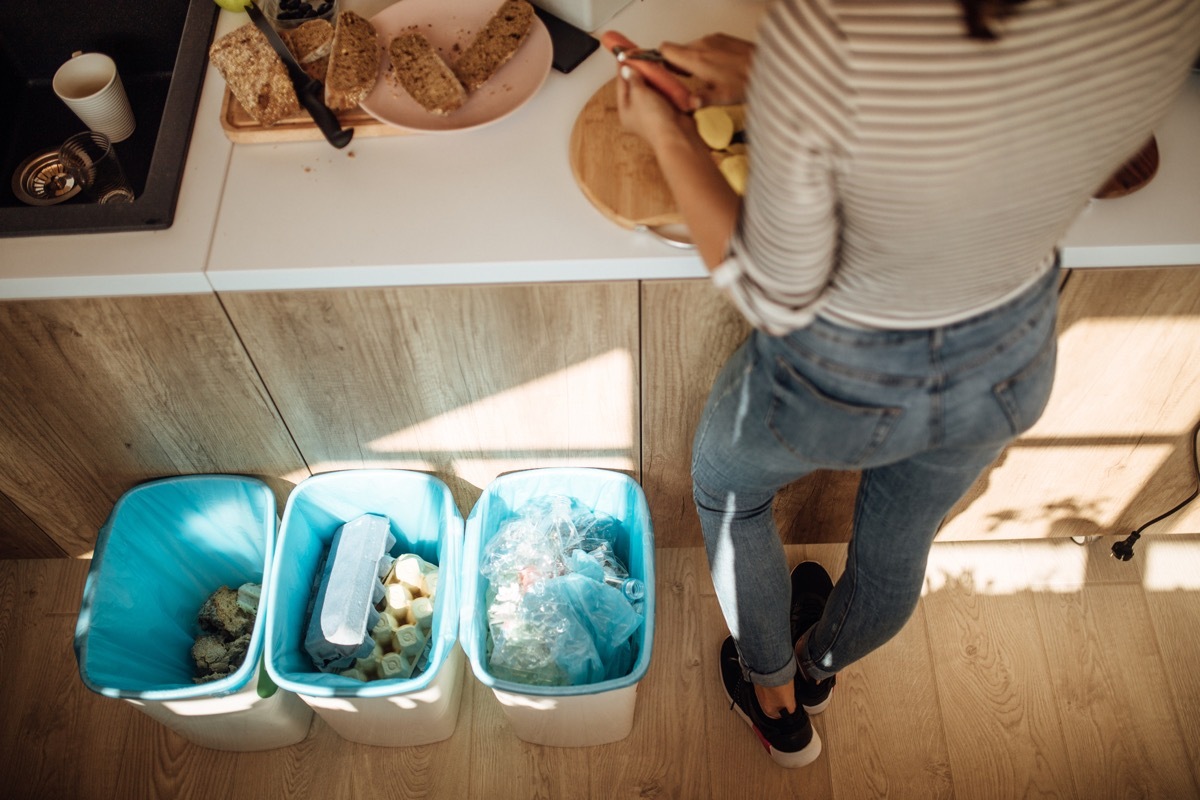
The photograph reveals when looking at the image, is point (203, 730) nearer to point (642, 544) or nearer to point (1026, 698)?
point (642, 544)

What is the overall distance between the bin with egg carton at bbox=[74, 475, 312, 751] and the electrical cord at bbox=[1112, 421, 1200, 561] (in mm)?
1479

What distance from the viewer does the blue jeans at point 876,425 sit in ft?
2.57

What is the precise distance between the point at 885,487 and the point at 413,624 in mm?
827

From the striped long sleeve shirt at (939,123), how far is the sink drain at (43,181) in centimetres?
108

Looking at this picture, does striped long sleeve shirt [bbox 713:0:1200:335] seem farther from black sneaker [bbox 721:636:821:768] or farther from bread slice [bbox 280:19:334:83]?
black sneaker [bbox 721:636:821:768]

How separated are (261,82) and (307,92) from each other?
6 centimetres

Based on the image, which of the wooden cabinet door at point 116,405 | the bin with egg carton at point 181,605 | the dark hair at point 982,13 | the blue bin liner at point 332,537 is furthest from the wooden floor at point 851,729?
the dark hair at point 982,13

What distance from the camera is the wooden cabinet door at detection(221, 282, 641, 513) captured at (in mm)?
1094

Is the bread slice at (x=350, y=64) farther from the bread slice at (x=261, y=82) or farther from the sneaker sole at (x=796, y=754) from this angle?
the sneaker sole at (x=796, y=754)

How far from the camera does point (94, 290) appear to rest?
106 centimetres

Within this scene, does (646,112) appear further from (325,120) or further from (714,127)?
(325,120)

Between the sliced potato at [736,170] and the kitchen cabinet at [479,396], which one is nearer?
the sliced potato at [736,170]

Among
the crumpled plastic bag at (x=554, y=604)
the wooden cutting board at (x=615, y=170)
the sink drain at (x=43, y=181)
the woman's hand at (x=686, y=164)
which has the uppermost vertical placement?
the woman's hand at (x=686, y=164)

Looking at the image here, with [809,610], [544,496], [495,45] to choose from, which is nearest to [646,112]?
[495,45]
